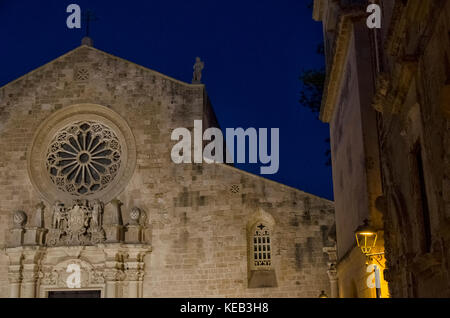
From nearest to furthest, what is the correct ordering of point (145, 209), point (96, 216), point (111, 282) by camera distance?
point (111, 282), point (96, 216), point (145, 209)

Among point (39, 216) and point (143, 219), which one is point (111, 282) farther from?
point (39, 216)

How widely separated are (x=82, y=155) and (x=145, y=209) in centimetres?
297

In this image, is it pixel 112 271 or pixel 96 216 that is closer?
pixel 112 271

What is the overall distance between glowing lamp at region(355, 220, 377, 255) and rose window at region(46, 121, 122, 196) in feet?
40.4

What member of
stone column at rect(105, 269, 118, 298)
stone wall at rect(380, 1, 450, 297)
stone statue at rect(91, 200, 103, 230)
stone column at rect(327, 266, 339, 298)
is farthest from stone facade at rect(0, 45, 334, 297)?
stone wall at rect(380, 1, 450, 297)

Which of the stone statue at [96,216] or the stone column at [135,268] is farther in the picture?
the stone statue at [96,216]

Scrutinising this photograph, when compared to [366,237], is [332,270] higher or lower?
higher

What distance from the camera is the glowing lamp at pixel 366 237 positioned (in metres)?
8.31

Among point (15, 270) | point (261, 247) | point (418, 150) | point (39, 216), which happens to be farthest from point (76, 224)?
point (418, 150)

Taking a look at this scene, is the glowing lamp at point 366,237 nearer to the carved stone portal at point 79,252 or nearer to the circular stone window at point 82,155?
the carved stone portal at point 79,252

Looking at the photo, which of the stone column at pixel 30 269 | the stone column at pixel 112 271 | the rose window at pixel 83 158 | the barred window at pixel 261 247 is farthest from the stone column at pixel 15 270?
the barred window at pixel 261 247

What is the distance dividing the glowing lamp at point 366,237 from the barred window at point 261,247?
381 inches

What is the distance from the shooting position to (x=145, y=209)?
63.0 ft
